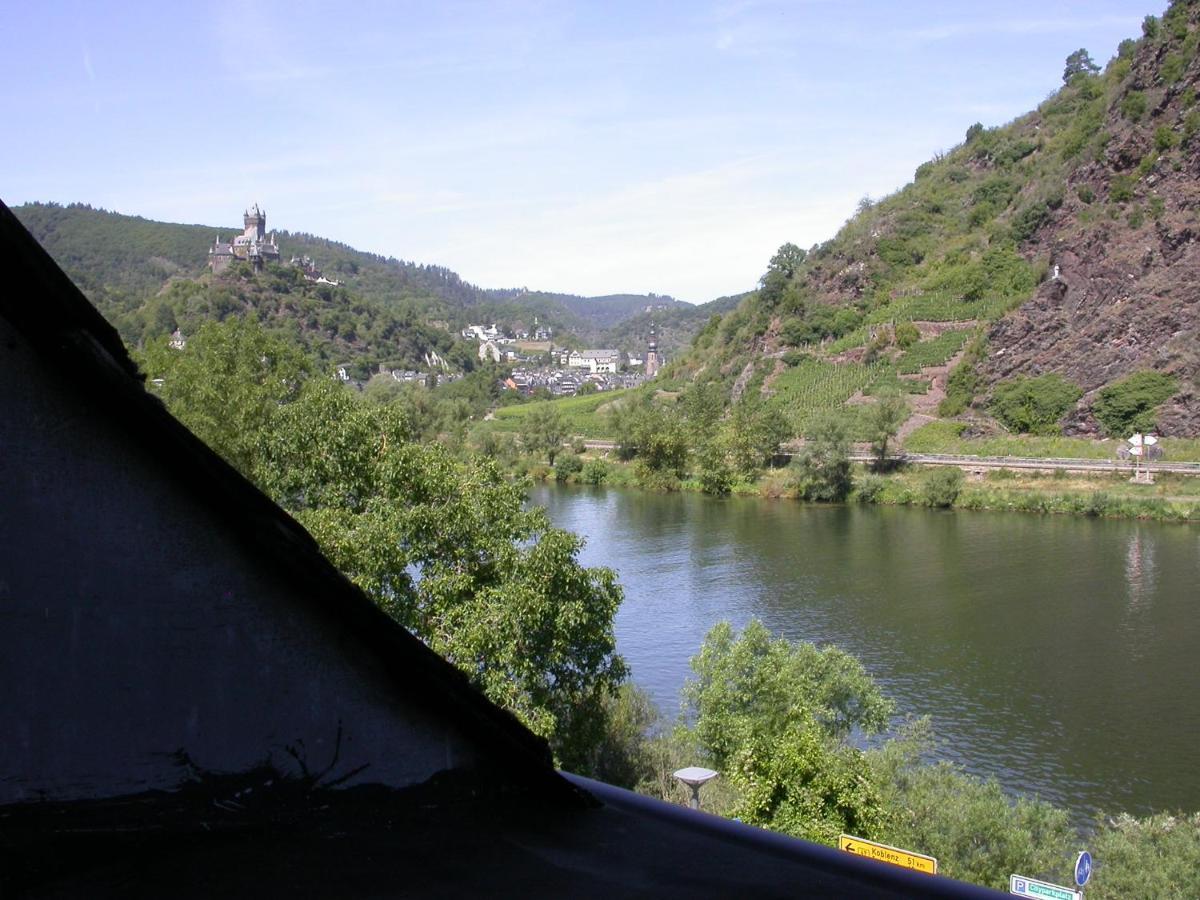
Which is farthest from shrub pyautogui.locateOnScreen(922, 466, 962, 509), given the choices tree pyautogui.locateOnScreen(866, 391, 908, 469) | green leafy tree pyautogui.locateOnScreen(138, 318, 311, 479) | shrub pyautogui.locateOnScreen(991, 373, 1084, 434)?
green leafy tree pyautogui.locateOnScreen(138, 318, 311, 479)

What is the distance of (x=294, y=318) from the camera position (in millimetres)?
84312

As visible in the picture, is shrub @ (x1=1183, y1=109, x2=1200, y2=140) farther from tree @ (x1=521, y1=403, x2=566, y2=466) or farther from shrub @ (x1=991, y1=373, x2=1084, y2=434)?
tree @ (x1=521, y1=403, x2=566, y2=466)

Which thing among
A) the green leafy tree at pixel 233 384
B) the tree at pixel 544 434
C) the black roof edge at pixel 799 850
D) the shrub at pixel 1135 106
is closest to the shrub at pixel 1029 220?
the shrub at pixel 1135 106

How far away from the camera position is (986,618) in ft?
67.5

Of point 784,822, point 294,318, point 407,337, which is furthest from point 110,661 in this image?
point 407,337

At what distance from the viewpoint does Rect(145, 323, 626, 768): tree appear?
38.8 ft

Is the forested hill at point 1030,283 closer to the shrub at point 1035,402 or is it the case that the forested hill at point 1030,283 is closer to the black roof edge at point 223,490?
the shrub at point 1035,402

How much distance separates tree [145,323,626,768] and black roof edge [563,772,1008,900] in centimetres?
Answer: 918

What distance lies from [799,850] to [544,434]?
4740cm

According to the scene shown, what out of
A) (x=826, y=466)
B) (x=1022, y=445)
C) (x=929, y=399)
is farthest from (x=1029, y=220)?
(x=826, y=466)

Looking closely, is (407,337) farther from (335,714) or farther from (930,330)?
(335,714)

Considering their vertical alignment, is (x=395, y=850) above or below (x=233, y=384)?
below

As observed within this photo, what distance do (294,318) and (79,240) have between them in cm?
4472

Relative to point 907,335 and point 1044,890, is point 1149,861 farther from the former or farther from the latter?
point 907,335
